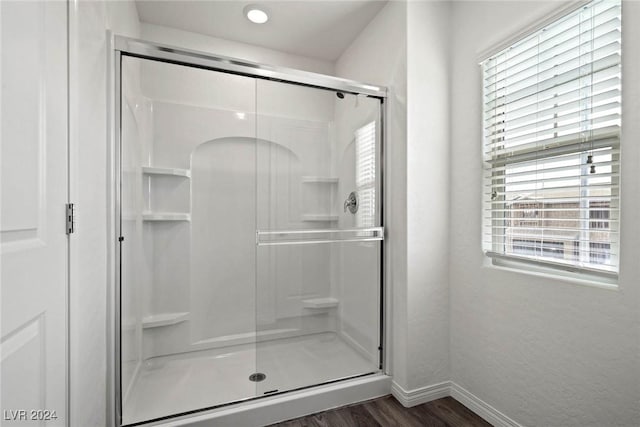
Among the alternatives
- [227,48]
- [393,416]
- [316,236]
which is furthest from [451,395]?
[227,48]

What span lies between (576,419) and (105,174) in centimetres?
226

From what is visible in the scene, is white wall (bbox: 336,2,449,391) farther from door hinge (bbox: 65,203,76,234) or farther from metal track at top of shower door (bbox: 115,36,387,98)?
door hinge (bbox: 65,203,76,234)

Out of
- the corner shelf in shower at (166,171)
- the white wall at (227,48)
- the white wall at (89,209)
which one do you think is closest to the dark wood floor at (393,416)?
the white wall at (89,209)

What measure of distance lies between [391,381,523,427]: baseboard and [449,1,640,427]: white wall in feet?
0.15

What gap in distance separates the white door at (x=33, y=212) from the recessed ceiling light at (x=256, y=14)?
139 cm

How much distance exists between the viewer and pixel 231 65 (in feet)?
5.21

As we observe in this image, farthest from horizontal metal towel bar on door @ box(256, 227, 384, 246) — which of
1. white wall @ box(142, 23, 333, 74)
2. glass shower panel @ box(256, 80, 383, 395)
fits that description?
white wall @ box(142, 23, 333, 74)

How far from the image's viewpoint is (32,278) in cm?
75

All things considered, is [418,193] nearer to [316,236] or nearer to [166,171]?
[316,236]

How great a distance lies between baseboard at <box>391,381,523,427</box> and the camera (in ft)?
5.22

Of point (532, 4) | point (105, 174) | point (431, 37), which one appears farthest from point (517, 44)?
point (105, 174)

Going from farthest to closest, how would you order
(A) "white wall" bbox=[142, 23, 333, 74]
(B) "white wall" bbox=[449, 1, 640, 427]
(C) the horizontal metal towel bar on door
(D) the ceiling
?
(A) "white wall" bbox=[142, 23, 333, 74]
(D) the ceiling
(C) the horizontal metal towel bar on door
(B) "white wall" bbox=[449, 1, 640, 427]

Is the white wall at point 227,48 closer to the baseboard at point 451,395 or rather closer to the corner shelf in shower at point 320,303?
the corner shelf in shower at point 320,303

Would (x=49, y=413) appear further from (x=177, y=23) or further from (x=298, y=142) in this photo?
(x=177, y=23)
